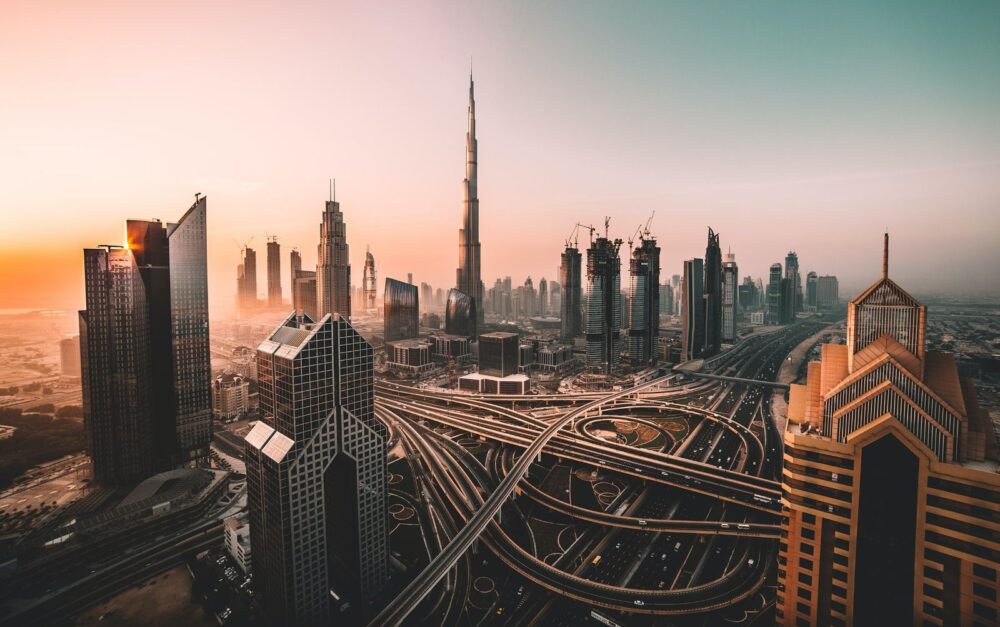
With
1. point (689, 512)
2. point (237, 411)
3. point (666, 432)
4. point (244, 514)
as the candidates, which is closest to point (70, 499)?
point (244, 514)

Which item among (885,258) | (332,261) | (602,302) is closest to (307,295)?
(332,261)

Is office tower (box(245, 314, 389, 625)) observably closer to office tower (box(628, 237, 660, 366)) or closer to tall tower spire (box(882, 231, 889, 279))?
tall tower spire (box(882, 231, 889, 279))

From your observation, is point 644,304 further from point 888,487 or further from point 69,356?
point 69,356

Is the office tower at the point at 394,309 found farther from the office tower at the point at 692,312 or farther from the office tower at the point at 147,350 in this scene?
the office tower at the point at 692,312

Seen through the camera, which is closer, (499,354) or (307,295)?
(499,354)

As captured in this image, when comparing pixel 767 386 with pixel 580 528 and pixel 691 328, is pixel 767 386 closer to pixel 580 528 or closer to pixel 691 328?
pixel 691 328
